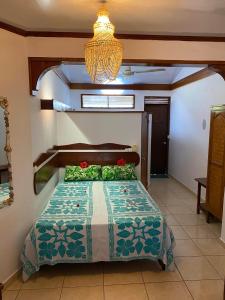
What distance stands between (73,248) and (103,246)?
303 millimetres

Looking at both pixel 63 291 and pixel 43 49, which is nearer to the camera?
pixel 63 291

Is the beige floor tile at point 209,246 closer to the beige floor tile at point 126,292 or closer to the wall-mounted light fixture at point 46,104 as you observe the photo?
the beige floor tile at point 126,292

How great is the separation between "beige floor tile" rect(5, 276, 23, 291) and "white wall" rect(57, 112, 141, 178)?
235cm

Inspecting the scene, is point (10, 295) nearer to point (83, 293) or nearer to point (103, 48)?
point (83, 293)

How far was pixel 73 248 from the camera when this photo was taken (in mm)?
2365

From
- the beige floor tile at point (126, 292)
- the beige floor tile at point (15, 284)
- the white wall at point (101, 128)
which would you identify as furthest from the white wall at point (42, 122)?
the beige floor tile at point (126, 292)

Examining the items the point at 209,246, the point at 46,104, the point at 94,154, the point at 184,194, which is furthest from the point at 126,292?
the point at 184,194

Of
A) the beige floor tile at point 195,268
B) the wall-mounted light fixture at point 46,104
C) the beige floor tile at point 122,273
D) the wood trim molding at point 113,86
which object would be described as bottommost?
the beige floor tile at point 122,273

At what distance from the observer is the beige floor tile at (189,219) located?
3.64m

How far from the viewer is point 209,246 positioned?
297 cm

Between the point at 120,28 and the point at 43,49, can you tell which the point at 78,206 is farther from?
the point at 120,28

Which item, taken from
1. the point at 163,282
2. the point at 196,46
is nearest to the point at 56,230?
the point at 163,282

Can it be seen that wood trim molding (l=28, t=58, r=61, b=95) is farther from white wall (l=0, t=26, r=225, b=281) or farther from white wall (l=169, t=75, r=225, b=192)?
white wall (l=169, t=75, r=225, b=192)

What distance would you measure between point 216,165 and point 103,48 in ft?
7.88
